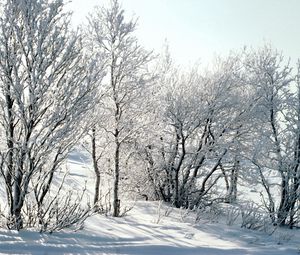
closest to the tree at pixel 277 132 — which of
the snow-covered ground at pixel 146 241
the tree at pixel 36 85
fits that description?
the snow-covered ground at pixel 146 241

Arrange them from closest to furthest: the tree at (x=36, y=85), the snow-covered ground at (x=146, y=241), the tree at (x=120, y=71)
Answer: the snow-covered ground at (x=146, y=241)
the tree at (x=36, y=85)
the tree at (x=120, y=71)

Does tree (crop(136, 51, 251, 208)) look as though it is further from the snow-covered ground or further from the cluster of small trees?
the snow-covered ground

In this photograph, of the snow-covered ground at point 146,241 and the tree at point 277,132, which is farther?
the tree at point 277,132

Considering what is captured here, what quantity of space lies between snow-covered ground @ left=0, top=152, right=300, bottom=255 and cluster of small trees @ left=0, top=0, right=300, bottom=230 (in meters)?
0.52

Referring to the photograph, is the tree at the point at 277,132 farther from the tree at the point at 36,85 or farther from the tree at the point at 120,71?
the tree at the point at 36,85

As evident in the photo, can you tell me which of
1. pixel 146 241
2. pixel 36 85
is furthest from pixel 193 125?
pixel 36 85

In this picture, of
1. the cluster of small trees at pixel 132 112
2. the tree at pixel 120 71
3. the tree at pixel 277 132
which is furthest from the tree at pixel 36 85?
the tree at pixel 277 132

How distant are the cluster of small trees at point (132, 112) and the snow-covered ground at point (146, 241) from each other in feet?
1.70

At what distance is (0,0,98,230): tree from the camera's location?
656 centimetres

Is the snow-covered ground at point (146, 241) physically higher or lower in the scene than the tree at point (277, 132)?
lower

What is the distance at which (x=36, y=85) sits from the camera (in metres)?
6.59

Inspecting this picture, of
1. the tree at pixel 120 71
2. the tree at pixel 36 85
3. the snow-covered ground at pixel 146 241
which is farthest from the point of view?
the tree at pixel 120 71

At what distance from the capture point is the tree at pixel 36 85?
6.56 meters

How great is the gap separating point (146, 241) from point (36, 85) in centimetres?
370
